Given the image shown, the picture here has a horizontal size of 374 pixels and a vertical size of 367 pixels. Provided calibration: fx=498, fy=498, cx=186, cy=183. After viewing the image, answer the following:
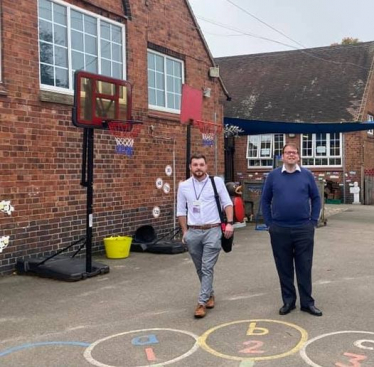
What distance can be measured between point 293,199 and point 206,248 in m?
1.09

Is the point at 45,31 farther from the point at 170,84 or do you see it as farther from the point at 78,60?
the point at 170,84

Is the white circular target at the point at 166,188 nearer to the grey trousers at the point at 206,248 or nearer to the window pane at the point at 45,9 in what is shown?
the window pane at the point at 45,9

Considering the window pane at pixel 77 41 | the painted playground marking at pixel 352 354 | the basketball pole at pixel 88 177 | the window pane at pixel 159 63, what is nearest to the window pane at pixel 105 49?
the window pane at pixel 77 41

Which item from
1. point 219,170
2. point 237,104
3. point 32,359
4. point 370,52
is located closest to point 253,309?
point 32,359

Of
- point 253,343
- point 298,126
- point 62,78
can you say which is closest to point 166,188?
point 62,78

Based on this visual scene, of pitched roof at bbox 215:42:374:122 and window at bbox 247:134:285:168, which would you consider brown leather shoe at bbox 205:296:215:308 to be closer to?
pitched roof at bbox 215:42:374:122

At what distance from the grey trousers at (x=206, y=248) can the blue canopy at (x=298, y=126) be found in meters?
10.1

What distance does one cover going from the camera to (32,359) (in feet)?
14.3

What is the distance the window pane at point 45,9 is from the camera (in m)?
8.52

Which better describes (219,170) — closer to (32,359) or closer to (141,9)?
(141,9)

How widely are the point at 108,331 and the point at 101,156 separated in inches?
200

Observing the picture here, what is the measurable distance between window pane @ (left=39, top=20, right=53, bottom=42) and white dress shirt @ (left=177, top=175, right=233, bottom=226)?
4581 mm

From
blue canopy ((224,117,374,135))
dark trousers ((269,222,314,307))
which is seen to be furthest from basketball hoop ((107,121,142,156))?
blue canopy ((224,117,374,135))

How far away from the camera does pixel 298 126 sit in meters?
15.4
